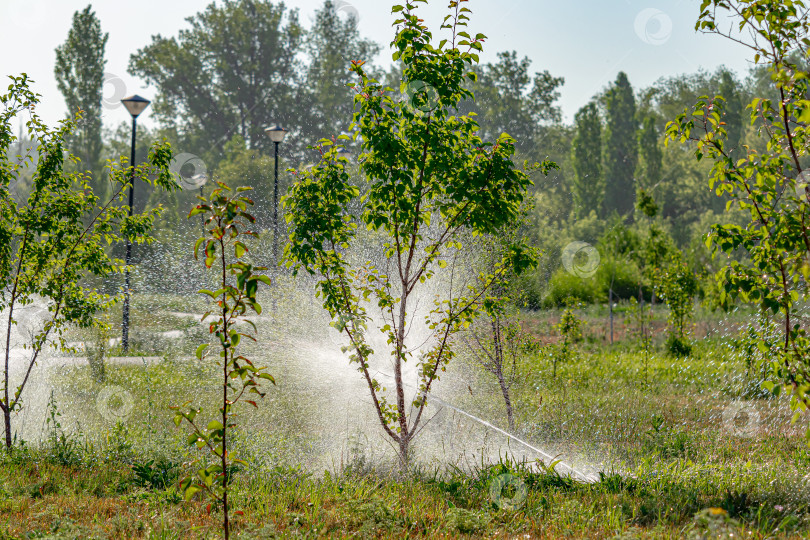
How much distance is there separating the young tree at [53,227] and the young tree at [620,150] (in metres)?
33.3

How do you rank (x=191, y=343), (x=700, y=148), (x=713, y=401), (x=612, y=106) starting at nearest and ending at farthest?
1. (x=700, y=148)
2. (x=713, y=401)
3. (x=191, y=343)
4. (x=612, y=106)

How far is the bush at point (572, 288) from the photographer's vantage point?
17.2 m

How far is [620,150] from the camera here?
36.9 m

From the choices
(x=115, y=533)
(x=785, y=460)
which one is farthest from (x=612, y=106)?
(x=115, y=533)

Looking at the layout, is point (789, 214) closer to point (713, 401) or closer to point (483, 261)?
point (483, 261)

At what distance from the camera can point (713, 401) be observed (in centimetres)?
725

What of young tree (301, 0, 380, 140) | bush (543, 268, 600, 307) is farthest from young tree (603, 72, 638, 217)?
bush (543, 268, 600, 307)

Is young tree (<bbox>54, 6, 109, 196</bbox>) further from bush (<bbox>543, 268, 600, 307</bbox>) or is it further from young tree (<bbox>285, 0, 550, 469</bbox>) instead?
young tree (<bbox>285, 0, 550, 469</bbox>)

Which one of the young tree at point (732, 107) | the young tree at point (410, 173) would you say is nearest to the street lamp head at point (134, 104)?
the young tree at point (410, 173)

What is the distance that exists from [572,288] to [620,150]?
2201cm

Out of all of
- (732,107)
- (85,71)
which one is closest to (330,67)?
(85,71)

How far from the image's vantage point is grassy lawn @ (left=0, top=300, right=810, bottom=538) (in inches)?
143

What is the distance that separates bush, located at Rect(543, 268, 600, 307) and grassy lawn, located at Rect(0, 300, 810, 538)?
30.0 ft

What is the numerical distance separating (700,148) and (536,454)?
2.89 metres
